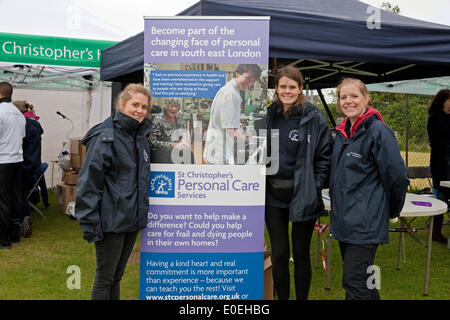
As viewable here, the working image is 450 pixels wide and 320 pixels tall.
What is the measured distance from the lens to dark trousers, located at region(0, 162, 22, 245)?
14.8 feet

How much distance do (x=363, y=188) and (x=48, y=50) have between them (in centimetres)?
337

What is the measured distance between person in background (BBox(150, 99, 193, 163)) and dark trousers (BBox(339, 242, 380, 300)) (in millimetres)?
1130

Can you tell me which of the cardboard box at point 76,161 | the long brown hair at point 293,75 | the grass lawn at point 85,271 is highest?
the long brown hair at point 293,75

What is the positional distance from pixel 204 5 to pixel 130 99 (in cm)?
83

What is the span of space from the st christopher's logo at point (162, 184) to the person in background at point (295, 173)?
601 millimetres

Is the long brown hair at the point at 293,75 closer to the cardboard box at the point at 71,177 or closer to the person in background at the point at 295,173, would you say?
the person in background at the point at 295,173

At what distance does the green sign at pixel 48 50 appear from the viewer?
13.2ft

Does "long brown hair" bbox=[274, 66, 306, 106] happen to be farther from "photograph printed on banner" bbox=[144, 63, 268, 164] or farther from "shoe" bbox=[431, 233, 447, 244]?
"shoe" bbox=[431, 233, 447, 244]

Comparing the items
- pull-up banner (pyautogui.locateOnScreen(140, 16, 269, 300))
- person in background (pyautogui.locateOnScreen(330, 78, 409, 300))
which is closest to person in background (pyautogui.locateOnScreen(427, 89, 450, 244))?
person in background (pyautogui.locateOnScreen(330, 78, 409, 300))

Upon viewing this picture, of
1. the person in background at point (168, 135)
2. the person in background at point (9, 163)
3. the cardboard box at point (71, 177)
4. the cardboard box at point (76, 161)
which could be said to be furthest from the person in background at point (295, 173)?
the cardboard box at point (71, 177)

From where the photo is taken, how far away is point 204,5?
2.69 m

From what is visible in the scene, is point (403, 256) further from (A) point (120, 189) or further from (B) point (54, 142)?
(B) point (54, 142)

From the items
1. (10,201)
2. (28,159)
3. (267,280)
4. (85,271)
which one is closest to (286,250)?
(267,280)

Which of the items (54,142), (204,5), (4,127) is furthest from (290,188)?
(54,142)
